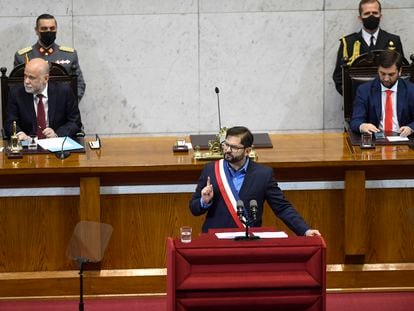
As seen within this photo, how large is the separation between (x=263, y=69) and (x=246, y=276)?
575 centimetres

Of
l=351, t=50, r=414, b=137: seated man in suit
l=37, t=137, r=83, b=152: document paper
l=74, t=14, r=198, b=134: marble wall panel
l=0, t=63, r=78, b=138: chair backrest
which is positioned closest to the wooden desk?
l=37, t=137, r=83, b=152: document paper

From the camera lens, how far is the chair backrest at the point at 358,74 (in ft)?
27.3

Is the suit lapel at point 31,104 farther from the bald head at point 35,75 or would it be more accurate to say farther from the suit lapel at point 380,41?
the suit lapel at point 380,41

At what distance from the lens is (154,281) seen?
22.5 ft

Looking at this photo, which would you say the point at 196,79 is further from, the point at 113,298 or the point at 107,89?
the point at 113,298

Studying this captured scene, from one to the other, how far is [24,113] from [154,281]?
5.70 feet

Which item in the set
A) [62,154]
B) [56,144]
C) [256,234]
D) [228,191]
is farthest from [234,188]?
[56,144]

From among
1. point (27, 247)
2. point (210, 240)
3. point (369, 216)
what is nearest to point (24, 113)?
point (27, 247)

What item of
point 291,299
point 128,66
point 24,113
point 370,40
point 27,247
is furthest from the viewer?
point 128,66

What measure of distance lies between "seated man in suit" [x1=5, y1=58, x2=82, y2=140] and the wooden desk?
2.67ft

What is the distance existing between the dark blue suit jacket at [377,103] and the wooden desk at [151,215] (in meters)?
0.68

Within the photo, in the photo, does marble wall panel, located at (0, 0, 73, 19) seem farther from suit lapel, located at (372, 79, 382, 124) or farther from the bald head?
suit lapel, located at (372, 79, 382, 124)

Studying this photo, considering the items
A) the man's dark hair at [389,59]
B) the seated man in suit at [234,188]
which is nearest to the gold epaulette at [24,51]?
the man's dark hair at [389,59]

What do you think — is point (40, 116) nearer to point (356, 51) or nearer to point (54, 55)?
point (54, 55)
